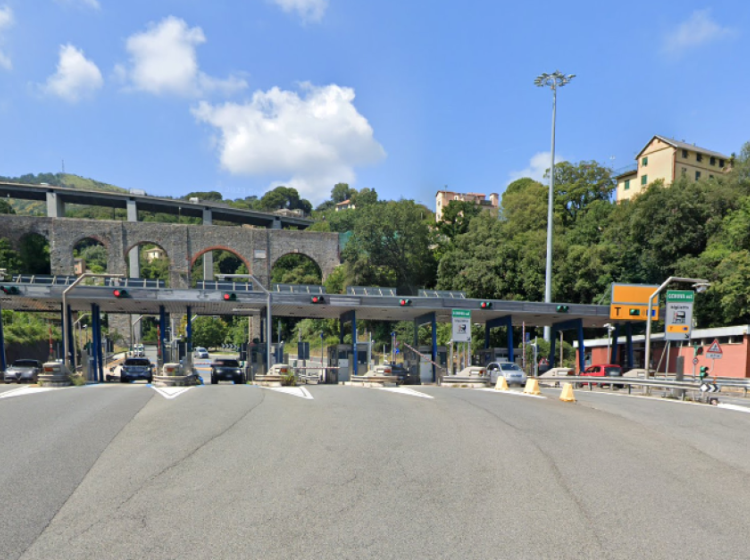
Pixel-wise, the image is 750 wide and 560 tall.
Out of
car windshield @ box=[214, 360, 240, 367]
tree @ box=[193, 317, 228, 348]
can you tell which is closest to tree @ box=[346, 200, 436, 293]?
car windshield @ box=[214, 360, 240, 367]

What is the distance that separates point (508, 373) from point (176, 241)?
48501 millimetres

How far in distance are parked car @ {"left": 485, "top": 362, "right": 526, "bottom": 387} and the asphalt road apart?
70.1 ft

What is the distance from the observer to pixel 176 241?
7300 cm

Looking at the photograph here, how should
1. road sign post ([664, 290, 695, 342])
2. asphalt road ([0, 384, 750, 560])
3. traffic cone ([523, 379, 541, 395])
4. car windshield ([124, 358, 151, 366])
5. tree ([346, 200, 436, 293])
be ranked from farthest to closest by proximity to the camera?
A: tree ([346, 200, 436, 293]) → car windshield ([124, 358, 151, 366]) → road sign post ([664, 290, 695, 342]) → traffic cone ([523, 379, 541, 395]) → asphalt road ([0, 384, 750, 560])

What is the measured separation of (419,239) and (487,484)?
71.6 m

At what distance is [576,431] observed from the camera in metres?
13.0

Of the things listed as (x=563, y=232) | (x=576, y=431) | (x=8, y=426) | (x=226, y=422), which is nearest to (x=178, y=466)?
(x=226, y=422)

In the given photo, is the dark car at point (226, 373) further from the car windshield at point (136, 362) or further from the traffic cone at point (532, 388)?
the traffic cone at point (532, 388)

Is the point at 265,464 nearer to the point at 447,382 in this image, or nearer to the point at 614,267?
the point at 447,382

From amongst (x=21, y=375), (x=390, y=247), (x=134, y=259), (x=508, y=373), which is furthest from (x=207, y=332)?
(x=508, y=373)

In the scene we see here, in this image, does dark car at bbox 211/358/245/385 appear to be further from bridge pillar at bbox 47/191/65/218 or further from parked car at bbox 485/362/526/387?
bridge pillar at bbox 47/191/65/218

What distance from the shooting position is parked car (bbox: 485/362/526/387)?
3562 cm

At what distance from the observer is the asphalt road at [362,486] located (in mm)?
6316

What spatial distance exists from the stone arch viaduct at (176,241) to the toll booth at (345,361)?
32.8m
